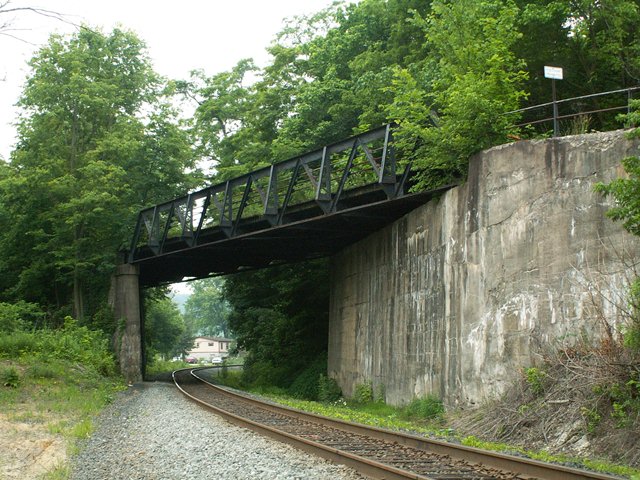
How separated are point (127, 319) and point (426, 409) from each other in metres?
19.9

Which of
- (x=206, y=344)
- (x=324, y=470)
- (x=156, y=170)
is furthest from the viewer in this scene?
(x=206, y=344)

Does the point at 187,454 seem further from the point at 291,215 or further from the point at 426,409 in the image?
the point at 291,215

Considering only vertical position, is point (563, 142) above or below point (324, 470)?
above

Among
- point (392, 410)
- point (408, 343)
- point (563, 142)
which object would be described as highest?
point (563, 142)

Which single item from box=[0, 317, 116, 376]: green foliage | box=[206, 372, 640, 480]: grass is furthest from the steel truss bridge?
box=[206, 372, 640, 480]: grass

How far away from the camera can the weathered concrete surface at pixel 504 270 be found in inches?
498

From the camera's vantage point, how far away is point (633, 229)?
10.5m

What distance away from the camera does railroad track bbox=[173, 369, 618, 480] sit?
8.09 metres

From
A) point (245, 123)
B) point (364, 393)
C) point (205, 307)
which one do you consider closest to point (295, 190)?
point (364, 393)

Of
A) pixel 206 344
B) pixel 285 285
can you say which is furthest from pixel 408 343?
pixel 206 344

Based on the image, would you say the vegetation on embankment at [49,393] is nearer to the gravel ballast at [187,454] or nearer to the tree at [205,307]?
the gravel ballast at [187,454]

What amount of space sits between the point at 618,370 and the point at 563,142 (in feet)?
16.0

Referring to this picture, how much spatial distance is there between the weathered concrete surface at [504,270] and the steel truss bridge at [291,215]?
139 cm

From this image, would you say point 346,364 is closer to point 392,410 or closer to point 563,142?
point 392,410
